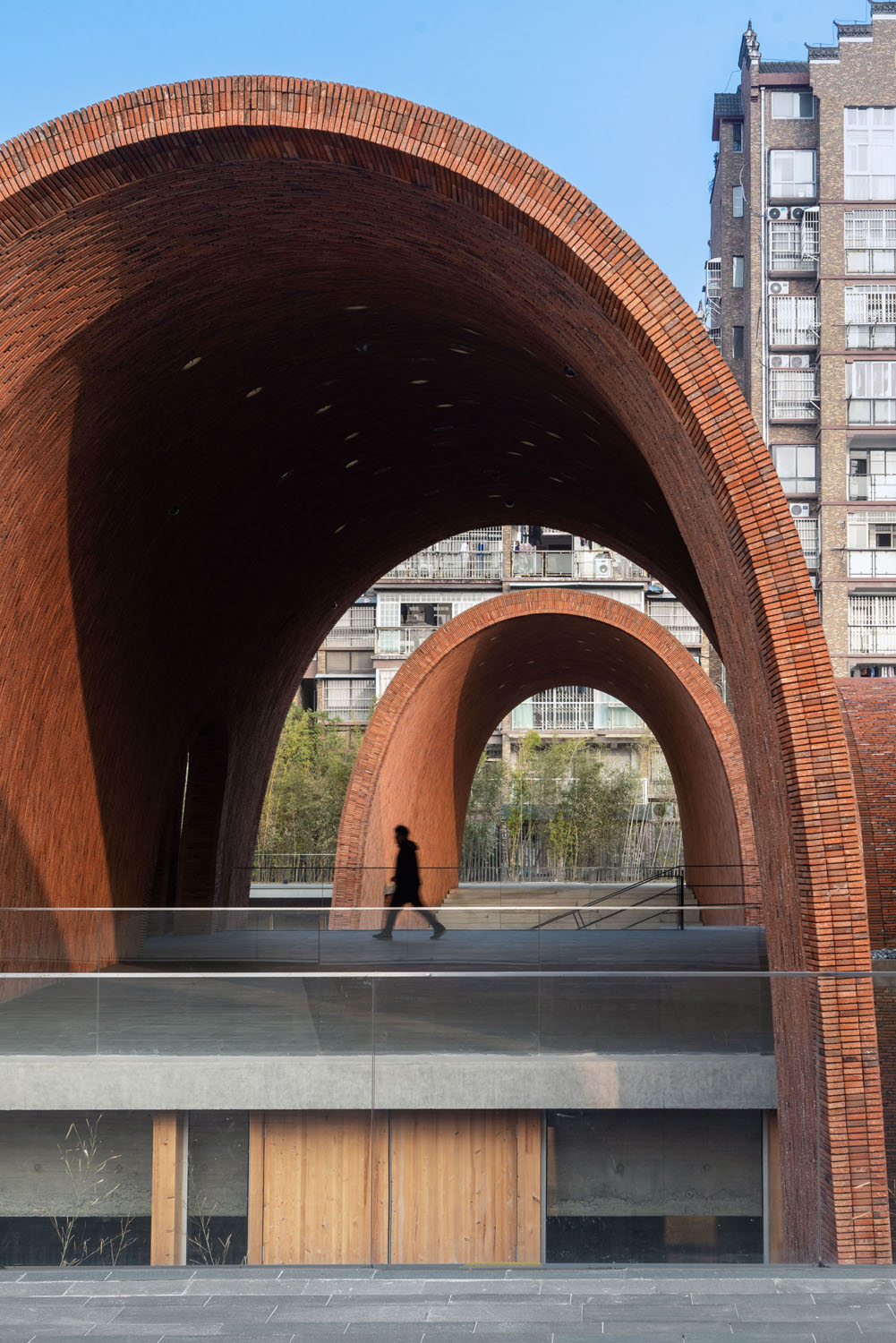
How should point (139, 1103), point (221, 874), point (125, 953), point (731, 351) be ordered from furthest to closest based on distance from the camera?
1. point (731, 351)
2. point (221, 874)
3. point (125, 953)
4. point (139, 1103)

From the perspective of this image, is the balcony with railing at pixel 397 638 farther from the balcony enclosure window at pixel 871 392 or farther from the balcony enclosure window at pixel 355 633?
the balcony enclosure window at pixel 871 392

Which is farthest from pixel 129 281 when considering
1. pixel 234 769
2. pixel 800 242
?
pixel 800 242

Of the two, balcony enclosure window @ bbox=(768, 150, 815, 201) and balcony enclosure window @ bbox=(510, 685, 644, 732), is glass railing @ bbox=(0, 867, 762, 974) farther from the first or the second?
balcony enclosure window @ bbox=(768, 150, 815, 201)

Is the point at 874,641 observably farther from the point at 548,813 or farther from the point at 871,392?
the point at 548,813

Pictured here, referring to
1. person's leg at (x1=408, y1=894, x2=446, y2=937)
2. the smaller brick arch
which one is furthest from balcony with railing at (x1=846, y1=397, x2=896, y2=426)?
person's leg at (x1=408, y1=894, x2=446, y2=937)

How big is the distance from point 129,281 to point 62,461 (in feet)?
Answer: 7.07

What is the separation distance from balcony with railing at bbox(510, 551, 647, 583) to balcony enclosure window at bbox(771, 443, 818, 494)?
→ 6.65m

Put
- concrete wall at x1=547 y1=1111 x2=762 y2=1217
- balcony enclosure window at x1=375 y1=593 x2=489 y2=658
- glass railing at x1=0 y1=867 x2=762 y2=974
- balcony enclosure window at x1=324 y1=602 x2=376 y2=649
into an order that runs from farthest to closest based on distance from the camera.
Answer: balcony enclosure window at x1=324 y1=602 x2=376 y2=649 → balcony enclosure window at x1=375 y1=593 x2=489 y2=658 → glass railing at x1=0 y1=867 x2=762 y2=974 → concrete wall at x1=547 y1=1111 x2=762 y2=1217

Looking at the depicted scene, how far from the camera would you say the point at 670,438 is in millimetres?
9273

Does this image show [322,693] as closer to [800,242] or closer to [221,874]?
[800,242]

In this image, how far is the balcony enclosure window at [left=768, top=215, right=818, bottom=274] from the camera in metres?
47.3

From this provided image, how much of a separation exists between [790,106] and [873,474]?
1331 centimetres

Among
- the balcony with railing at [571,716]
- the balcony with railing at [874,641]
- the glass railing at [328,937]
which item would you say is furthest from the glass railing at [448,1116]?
the balcony with railing at [571,716]

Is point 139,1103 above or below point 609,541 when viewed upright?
below
